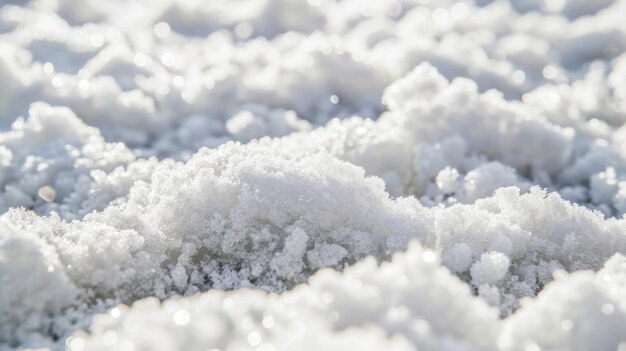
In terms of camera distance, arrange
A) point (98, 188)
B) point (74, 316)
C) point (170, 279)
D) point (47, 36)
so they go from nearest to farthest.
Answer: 1. point (74, 316)
2. point (170, 279)
3. point (98, 188)
4. point (47, 36)

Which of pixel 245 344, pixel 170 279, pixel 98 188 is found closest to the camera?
pixel 245 344

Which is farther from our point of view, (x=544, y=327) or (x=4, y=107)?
(x=4, y=107)

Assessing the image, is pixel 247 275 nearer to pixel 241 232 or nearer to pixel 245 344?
pixel 241 232

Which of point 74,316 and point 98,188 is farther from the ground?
point 98,188

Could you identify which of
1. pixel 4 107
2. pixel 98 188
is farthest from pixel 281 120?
pixel 4 107

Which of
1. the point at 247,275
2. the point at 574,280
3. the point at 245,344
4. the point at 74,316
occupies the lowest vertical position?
the point at 74,316

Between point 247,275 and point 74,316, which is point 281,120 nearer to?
point 247,275
